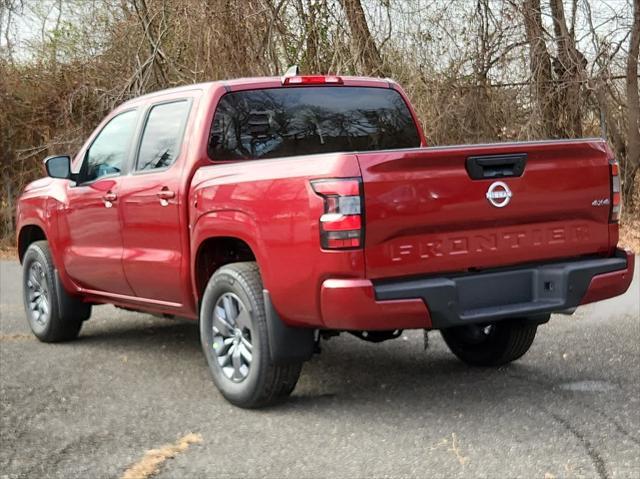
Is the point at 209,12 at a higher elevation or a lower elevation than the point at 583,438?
higher

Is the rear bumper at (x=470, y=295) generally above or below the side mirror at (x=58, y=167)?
below

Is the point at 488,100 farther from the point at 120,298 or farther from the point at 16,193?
the point at 16,193

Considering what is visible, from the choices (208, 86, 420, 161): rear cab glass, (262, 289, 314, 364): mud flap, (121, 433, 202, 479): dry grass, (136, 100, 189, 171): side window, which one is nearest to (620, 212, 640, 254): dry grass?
(208, 86, 420, 161): rear cab glass

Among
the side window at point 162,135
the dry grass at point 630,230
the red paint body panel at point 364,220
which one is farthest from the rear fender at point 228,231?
the dry grass at point 630,230

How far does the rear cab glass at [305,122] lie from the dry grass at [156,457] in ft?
5.98

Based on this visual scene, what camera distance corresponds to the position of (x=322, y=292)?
4.82 metres

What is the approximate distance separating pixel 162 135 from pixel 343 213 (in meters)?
2.12

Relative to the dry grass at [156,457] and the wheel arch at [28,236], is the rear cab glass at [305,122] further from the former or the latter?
the wheel arch at [28,236]

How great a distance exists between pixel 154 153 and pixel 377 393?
84.5 inches

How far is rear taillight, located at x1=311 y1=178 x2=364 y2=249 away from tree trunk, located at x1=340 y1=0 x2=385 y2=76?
29.3ft

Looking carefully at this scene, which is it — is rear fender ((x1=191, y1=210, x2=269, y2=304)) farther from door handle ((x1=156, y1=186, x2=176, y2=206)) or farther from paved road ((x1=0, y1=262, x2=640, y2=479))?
paved road ((x1=0, y1=262, x2=640, y2=479))

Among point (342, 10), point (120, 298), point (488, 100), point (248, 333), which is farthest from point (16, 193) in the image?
point (248, 333)

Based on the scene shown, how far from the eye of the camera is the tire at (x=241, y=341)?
5.25m

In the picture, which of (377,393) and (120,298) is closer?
(377,393)
